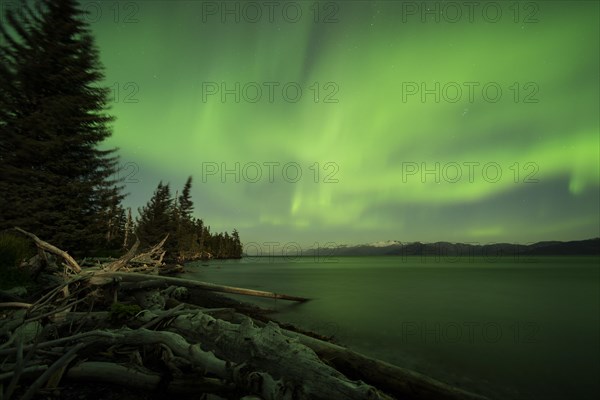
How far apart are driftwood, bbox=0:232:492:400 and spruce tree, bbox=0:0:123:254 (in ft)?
31.8

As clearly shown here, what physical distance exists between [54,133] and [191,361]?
1541 centimetres

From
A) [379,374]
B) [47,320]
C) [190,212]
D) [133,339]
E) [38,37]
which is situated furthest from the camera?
[190,212]

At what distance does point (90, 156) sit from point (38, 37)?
6778 mm

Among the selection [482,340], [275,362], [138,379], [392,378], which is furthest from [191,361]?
[482,340]

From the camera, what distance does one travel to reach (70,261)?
720 cm

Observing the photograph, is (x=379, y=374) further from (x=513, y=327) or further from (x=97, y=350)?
(x=513, y=327)

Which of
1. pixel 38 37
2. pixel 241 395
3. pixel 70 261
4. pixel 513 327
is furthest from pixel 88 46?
pixel 513 327

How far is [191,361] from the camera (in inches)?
149

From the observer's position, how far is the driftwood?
128 inches

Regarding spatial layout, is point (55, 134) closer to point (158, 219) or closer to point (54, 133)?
point (54, 133)

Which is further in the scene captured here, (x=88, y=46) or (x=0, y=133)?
(x=88, y=46)

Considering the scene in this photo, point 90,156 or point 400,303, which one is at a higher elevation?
point 90,156

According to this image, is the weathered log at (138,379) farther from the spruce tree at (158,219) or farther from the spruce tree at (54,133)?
the spruce tree at (158,219)

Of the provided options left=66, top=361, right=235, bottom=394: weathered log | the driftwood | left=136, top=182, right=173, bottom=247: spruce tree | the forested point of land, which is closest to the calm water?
the driftwood
